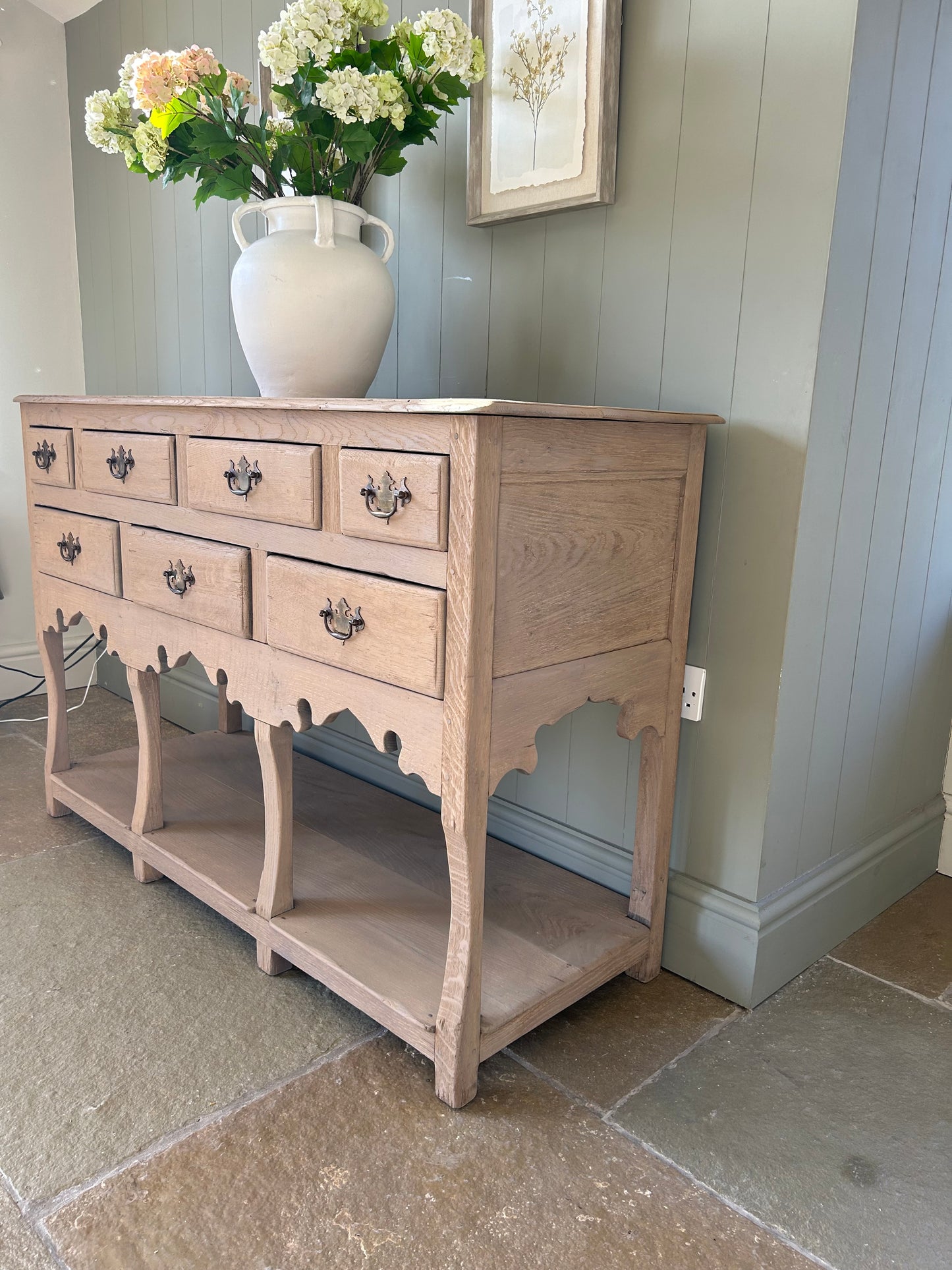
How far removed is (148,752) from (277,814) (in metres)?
0.45

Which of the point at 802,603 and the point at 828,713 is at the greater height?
the point at 802,603

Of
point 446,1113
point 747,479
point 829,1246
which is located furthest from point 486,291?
point 829,1246

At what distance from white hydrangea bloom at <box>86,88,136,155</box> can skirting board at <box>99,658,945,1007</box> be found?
1.35 metres

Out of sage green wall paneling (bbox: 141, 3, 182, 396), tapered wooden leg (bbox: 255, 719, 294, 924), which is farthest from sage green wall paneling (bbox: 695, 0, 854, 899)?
sage green wall paneling (bbox: 141, 3, 182, 396)

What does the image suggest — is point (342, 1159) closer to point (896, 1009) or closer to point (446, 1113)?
point (446, 1113)

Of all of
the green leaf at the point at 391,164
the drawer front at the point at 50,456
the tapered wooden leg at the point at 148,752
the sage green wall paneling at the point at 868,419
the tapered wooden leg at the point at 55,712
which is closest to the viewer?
the sage green wall paneling at the point at 868,419

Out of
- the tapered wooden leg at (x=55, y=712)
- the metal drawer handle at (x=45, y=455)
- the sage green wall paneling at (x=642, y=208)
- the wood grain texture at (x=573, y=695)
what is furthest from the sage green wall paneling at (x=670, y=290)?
the tapered wooden leg at (x=55, y=712)

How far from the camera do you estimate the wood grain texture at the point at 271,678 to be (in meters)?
1.23

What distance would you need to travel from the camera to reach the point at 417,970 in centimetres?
139

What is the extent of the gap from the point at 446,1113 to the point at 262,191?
1.55 meters

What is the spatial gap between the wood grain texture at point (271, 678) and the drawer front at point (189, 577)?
3cm

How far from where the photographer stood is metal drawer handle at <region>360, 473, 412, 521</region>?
1.18 m

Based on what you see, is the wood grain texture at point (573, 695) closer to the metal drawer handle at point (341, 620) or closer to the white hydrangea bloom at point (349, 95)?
the metal drawer handle at point (341, 620)

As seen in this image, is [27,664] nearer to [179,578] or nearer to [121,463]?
[121,463]
